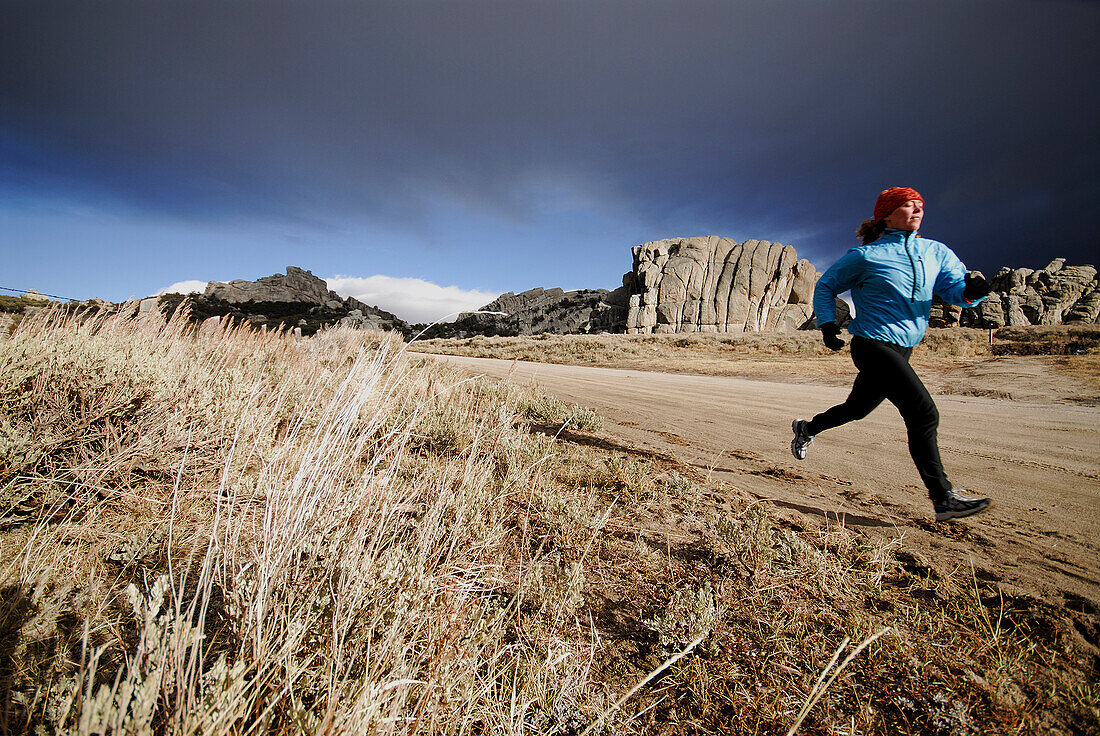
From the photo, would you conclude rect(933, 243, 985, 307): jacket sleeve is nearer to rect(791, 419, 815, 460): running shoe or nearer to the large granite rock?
rect(791, 419, 815, 460): running shoe

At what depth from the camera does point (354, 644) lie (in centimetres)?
→ 127

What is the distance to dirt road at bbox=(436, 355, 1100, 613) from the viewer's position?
222 centimetres

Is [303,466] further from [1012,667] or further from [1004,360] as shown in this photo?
[1004,360]

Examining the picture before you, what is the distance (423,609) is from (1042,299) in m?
81.3

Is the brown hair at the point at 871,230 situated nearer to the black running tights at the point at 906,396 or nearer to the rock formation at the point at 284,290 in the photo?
the black running tights at the point at 906,396

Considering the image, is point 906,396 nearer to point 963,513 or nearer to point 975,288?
point 963,513

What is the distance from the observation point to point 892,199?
9.95 ft

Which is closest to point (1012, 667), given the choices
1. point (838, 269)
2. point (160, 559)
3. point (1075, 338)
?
point (838, 269)

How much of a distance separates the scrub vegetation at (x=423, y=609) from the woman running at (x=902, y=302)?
3.06ft

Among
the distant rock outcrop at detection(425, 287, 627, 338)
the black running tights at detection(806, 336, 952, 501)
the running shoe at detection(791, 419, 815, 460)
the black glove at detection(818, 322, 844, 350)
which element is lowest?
the running shoe at detection(791, 419, 815, 460)

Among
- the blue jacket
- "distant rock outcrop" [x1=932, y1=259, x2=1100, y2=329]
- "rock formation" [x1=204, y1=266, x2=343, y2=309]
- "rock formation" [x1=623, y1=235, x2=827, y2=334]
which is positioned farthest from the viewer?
"rock formation" [x1=204, y1=266, x2=343, y2=309]

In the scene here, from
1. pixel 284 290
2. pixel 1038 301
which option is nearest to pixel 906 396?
pixel 1038 301

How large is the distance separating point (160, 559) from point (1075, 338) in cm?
2625

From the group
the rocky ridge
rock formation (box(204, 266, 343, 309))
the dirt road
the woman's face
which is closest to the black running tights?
the dirt road
